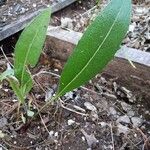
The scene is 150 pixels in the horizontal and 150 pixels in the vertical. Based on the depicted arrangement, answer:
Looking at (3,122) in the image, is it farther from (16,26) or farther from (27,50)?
(16,26)

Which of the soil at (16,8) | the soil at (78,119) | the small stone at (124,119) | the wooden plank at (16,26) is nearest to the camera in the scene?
the soil at (78,119)

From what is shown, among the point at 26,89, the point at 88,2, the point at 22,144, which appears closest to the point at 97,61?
the point at 26,89

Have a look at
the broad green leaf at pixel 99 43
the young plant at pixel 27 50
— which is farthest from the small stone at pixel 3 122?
the broad green leaf at pixel 99 43

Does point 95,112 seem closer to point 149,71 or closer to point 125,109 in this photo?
point 125,109

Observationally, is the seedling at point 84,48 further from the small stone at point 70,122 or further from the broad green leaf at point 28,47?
the small stone at point 70,122

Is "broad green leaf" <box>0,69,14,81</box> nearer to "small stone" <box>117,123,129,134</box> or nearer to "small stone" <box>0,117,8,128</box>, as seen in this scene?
"small stone" <box>0,117,8,128</box>

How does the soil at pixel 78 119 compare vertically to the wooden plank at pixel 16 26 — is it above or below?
below

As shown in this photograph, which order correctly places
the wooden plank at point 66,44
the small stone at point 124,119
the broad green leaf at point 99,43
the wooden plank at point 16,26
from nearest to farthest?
the broad green leaf at point 99,43
the small stone at point 124,119
the wooden plank at point 66,44
the wooden plank at point 16,26
